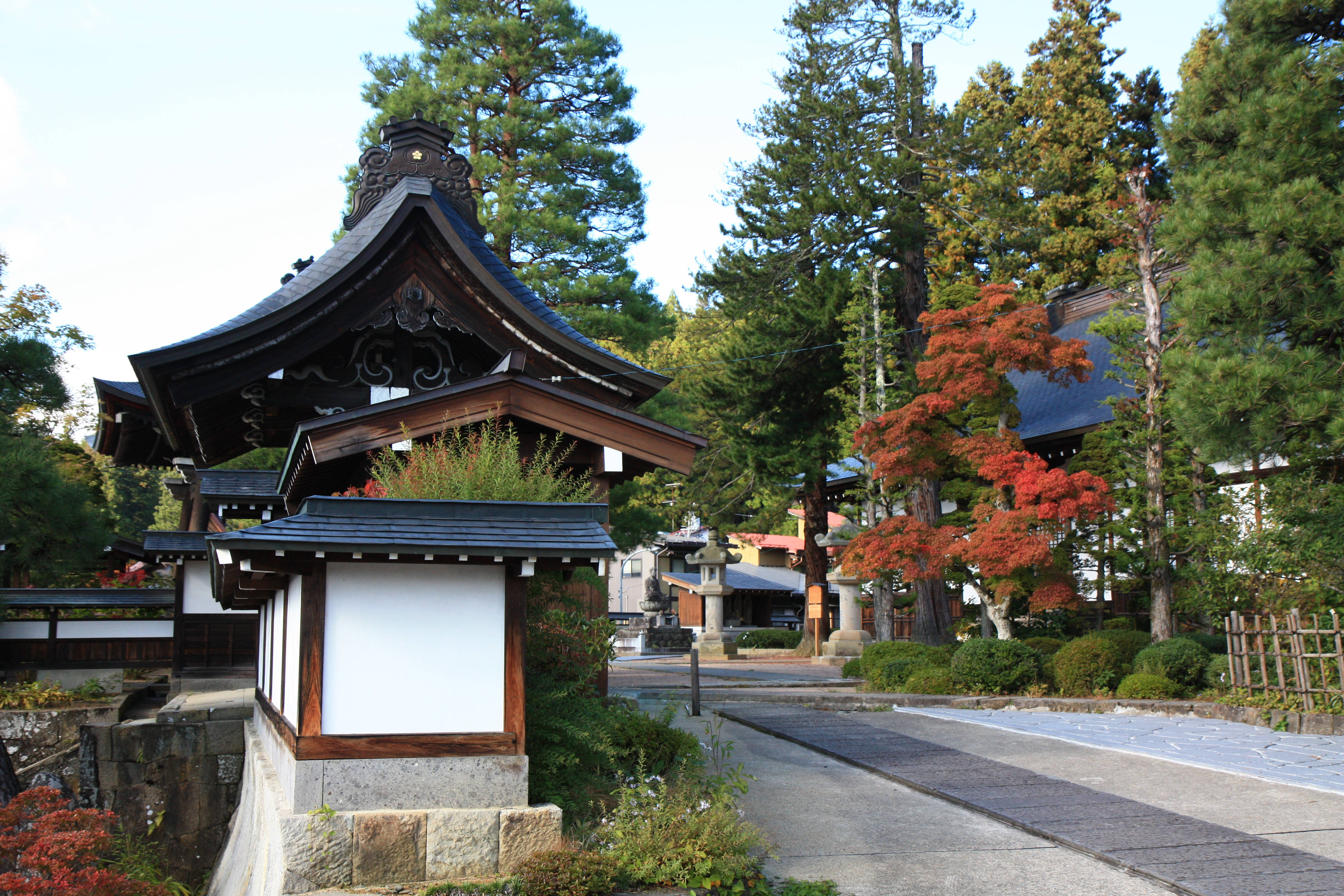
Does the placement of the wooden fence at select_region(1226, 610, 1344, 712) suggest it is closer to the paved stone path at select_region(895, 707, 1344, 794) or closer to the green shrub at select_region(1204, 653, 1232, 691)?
the green shrub at select_region(1204, 653, 1232, 691)

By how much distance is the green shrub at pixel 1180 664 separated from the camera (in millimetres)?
14344

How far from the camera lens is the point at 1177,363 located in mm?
14250

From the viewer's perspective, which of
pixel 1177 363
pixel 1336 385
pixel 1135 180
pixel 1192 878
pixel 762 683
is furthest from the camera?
pixel 762 683

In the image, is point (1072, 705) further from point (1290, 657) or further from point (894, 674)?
point (894, 674)

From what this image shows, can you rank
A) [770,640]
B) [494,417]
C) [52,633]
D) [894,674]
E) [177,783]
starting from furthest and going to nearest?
[770,640]
[52,633]
[894,674]
[177,783]
[494,417]

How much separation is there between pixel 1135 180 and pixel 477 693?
49.8 ft

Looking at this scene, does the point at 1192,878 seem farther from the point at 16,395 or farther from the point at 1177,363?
the point at 16,395

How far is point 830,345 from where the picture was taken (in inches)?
864

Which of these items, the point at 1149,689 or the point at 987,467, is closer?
the point at 1149,689

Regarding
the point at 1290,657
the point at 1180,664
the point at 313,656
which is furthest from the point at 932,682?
the point at 313,656

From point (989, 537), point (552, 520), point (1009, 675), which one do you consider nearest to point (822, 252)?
point (989, 537)

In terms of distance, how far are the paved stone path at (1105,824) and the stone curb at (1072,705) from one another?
3.46m

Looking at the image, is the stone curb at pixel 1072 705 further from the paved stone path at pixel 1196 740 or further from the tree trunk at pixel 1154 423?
the tree trunk at pixel 1154 423

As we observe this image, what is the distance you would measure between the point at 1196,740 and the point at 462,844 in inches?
357
